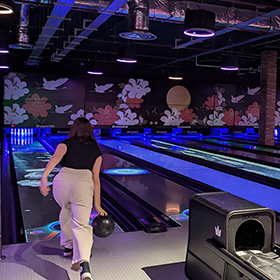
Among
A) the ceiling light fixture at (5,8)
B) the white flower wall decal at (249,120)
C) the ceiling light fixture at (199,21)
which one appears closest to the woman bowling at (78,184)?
the ceiling light fixture at (5,8)

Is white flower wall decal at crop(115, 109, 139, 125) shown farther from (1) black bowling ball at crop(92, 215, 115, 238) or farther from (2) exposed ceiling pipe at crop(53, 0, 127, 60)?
(1) black bowling ball at crop(92, 215, 115, 238)

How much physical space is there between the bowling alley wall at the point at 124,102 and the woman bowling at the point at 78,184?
443 inches

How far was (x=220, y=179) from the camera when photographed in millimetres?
6996

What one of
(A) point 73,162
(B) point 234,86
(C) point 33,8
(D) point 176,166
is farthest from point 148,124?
(A) point 73,162

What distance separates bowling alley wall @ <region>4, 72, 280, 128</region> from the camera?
13.6 meters

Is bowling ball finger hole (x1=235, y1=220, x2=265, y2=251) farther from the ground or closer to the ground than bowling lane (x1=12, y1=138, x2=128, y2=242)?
farther from the ground

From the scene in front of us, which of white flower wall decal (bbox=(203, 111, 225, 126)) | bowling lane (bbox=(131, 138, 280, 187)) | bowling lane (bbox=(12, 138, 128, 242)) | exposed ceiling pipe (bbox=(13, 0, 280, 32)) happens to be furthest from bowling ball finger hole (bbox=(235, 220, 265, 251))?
white flower wall decal (bbox=(203, 111, 225, 126))

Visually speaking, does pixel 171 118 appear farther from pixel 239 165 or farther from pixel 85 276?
pixel 85 276

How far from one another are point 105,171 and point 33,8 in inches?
155

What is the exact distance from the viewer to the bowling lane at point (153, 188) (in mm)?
5094

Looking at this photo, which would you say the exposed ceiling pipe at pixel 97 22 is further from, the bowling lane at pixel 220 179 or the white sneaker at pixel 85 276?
the white sneaker at pixel 85 276

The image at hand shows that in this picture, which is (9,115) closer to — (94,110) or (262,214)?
(94,110)

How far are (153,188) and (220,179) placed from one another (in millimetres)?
1538

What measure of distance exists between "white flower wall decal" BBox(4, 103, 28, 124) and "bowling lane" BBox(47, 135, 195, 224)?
6.24 m
